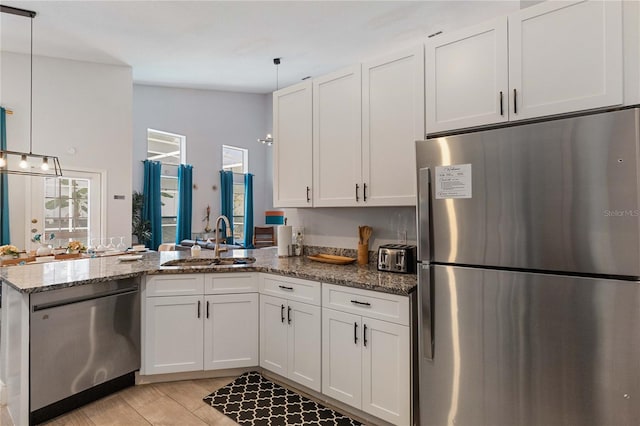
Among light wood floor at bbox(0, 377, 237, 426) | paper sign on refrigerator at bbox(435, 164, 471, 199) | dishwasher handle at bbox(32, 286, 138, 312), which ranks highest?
paper sign on refrigerator at bbox(435, 164, 471, 199)

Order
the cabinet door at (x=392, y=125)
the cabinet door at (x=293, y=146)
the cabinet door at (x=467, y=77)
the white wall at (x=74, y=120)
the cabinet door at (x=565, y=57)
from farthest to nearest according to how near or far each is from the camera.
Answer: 1. the white wall at (x=74, y=120)
2. the cabinet door at (x=293, y=146)
3. the cabinet door at (x=392, y=125)
4. the cabinet door at (x=467, y=77)
5. the cabinet door at (x=565, y=57)

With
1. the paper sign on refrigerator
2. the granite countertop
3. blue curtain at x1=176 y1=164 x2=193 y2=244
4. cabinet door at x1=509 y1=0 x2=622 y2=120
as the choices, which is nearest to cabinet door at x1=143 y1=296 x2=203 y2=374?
the granite countertop

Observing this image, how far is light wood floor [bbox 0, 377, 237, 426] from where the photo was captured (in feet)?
7.32

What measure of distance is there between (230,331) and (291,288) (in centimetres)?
66

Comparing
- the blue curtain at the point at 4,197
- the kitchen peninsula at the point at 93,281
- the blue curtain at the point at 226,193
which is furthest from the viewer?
the blue curtain at the point at 226,193

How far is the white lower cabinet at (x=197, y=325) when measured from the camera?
2682mm

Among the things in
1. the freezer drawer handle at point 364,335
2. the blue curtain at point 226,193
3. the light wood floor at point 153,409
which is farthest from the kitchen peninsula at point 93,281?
the blue curtain at point 226,193

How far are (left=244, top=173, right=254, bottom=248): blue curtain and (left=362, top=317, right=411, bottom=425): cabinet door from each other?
298 inches

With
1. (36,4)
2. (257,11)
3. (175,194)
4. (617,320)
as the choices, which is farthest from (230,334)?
(175,194)

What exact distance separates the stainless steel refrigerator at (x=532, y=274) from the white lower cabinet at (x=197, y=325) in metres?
1.48

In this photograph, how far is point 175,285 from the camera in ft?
8.91

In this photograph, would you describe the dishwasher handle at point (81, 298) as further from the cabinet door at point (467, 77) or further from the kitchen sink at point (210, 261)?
the cabinet door at point (467, 77)

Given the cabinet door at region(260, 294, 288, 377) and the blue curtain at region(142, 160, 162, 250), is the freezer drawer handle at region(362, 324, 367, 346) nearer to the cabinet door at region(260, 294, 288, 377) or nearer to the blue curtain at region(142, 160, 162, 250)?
the cabinet door at region(260, 294, 288, 377)

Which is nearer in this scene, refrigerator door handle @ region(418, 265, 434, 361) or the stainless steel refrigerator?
the stainless steel refrigerator
